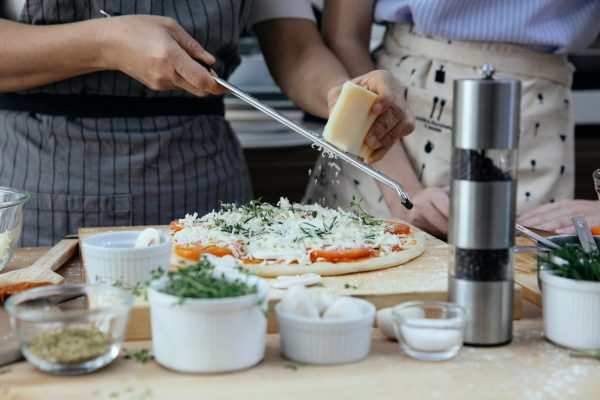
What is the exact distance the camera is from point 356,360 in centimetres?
115

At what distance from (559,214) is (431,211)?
0.26m

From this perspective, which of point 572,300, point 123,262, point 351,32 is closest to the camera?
point 572,300

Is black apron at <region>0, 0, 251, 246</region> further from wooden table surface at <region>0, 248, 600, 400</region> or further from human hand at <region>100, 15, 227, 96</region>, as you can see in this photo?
wooden table surface at <region>0, 248, 600, 400</region>

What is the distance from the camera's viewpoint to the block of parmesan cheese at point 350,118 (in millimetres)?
1627

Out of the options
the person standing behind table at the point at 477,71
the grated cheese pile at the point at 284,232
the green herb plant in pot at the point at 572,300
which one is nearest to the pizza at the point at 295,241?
the grated cheese pile at the point at 284,232

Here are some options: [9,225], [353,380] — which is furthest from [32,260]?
[353,380]

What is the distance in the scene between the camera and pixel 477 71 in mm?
2117

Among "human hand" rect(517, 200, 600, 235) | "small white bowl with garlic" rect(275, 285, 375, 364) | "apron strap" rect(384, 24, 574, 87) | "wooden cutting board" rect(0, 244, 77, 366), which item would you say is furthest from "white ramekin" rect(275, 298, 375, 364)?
"apron strap" rect(384, 24, 574, 87)

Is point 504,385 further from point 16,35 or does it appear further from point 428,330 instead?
point 16,35

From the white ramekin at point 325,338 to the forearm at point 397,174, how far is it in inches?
38.9

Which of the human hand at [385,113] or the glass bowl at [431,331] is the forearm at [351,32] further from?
the glass bowl at [431,331]

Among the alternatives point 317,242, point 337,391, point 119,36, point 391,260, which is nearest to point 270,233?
point 317,242

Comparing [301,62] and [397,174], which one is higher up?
[301,62]

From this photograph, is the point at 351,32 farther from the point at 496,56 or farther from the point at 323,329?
the point at 323,329
